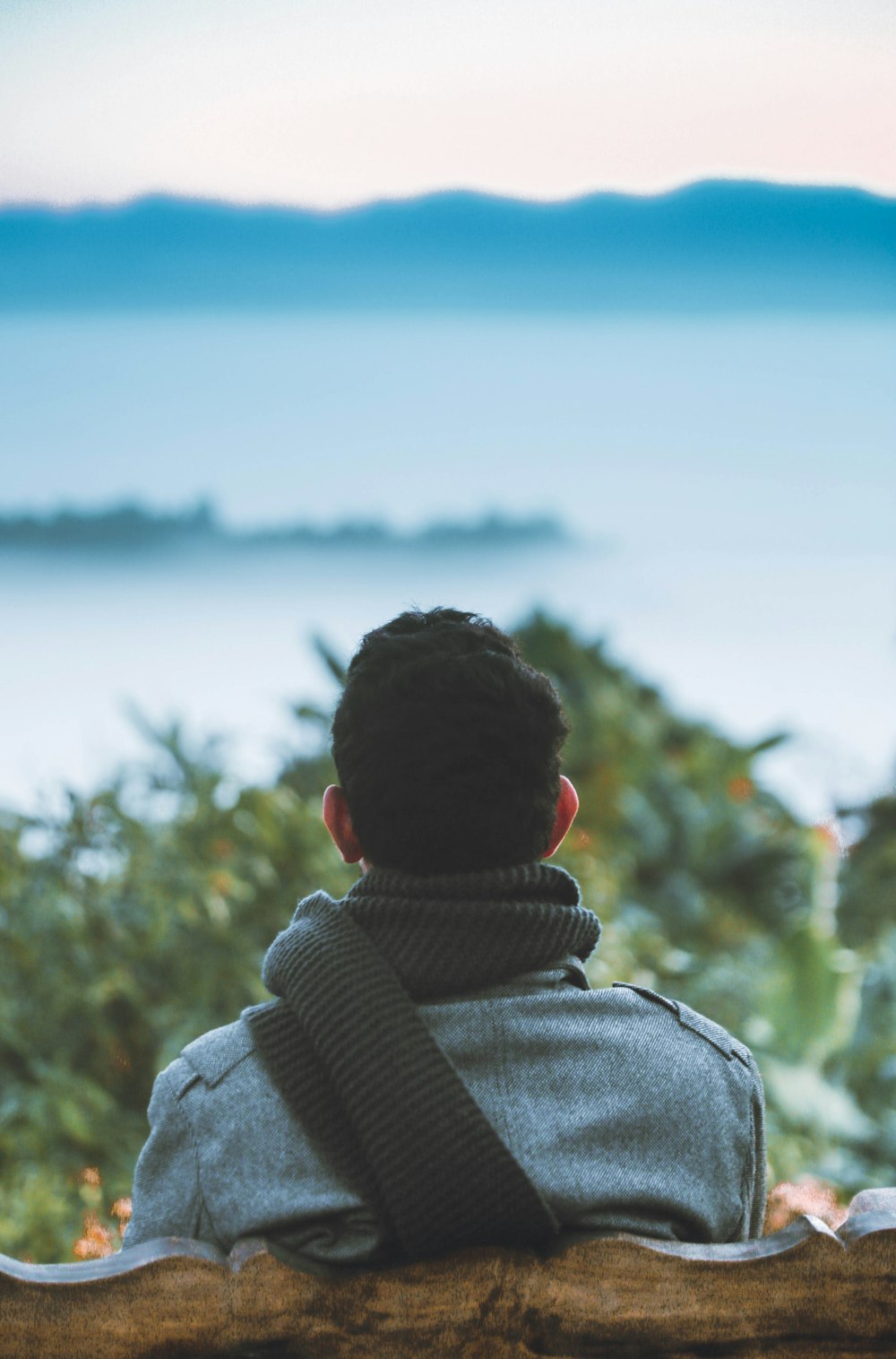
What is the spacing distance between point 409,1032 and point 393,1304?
0.65 ft

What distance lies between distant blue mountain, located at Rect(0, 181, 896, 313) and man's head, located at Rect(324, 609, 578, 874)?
2415 millimetres

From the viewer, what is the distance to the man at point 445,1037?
37.9 inches

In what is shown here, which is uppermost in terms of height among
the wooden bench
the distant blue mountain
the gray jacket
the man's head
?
the distant blue mountain

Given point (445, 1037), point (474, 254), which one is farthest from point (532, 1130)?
point (474, 254)

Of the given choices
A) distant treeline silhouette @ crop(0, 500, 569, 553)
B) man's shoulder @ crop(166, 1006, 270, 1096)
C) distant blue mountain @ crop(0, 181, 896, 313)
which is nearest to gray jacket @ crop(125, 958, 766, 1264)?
man's shoulder @ crop(166, 1006, 270, 1096)

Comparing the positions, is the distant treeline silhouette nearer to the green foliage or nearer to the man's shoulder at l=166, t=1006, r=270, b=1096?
the green foliage

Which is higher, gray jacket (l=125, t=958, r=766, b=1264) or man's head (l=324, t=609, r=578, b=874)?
man's head (l=324, t=609, r=578, b=874)

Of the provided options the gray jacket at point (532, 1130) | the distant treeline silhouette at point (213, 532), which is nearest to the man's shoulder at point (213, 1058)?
the gray jacket at point (532, 1130)

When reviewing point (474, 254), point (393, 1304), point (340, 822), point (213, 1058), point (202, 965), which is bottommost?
point (202, 965)

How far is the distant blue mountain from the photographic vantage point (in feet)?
10.6

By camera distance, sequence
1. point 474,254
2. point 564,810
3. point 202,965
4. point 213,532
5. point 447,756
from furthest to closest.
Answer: point 213,532, point 474,254, point 202,965, point 564,810, point 447,756

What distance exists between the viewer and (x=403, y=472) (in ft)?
12.6

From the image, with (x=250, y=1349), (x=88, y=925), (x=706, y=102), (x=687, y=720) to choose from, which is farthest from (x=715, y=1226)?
(x=687, y=720)

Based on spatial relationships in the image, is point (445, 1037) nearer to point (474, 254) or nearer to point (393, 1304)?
point (393, 1304)
